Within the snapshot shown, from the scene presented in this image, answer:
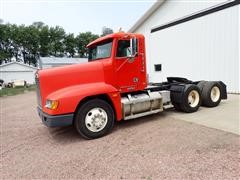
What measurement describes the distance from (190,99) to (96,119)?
3.44 m

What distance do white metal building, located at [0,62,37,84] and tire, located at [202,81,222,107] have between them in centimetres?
3038

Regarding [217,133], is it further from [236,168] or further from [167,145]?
[236,168]

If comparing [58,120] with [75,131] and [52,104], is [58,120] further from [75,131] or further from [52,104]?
[75,131]

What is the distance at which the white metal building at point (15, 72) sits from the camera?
31.2 meters

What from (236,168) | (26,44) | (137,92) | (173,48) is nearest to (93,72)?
(137,92)

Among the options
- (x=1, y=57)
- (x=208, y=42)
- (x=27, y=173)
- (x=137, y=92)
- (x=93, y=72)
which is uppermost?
(x=1, y=57)

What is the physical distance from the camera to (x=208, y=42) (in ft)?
35.4

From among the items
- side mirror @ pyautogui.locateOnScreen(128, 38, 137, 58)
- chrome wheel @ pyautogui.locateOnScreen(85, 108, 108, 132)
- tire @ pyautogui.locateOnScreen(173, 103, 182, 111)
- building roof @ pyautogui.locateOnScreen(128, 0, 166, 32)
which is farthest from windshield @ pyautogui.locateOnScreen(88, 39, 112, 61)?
building roof @ pyautogui.locateOnScreen(128, 0, 166, 32)

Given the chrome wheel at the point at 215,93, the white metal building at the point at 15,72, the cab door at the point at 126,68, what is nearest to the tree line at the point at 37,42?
the white metal building at the point at 15,72

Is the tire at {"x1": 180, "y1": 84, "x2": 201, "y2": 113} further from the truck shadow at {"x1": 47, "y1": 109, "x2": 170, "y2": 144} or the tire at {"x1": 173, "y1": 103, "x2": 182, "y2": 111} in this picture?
the truck shadow at {"x1": 47, "y1": 109, "x2": 170, "y2": 144}

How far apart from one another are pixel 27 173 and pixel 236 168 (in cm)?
325

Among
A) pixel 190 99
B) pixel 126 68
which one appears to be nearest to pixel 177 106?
pixel 190 99

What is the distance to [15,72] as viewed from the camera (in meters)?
32.0

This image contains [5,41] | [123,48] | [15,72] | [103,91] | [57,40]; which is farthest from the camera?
[57,40]
